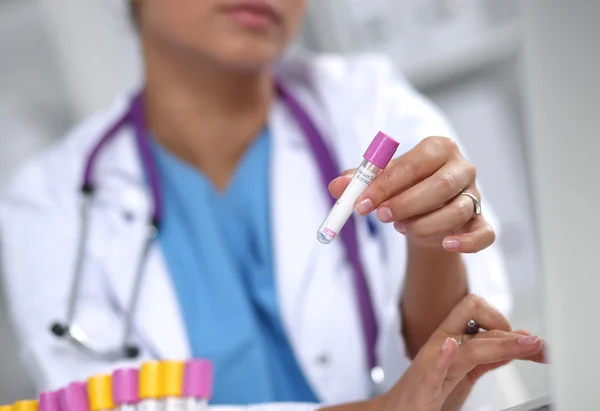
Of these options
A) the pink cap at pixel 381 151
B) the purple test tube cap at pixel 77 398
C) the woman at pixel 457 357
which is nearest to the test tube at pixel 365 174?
the pink cap at pixel 381 151

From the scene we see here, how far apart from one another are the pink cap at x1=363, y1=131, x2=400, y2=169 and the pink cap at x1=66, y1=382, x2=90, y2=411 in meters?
0.25

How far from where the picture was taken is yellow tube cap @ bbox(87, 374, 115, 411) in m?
0.44

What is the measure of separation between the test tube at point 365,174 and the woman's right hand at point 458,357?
10cm

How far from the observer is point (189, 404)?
45 cm

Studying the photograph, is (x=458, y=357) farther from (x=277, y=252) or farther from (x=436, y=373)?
(x=277, y=252)

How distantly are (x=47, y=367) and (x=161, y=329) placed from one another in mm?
127

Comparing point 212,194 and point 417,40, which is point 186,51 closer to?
point 212,194

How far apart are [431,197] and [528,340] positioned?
99 mm

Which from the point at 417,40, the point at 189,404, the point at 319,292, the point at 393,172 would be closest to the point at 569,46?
the point at 393,172

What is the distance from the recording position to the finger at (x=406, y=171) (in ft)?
1.26

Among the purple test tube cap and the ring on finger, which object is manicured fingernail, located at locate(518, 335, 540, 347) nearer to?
the ring on finger

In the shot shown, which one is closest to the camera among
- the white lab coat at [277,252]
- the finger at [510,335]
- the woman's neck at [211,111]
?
the finger at [510,335]

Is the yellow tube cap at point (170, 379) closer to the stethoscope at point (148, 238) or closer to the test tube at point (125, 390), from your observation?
the test tube at point (125, 390)

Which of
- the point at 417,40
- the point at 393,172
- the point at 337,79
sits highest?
the point at 417,40
